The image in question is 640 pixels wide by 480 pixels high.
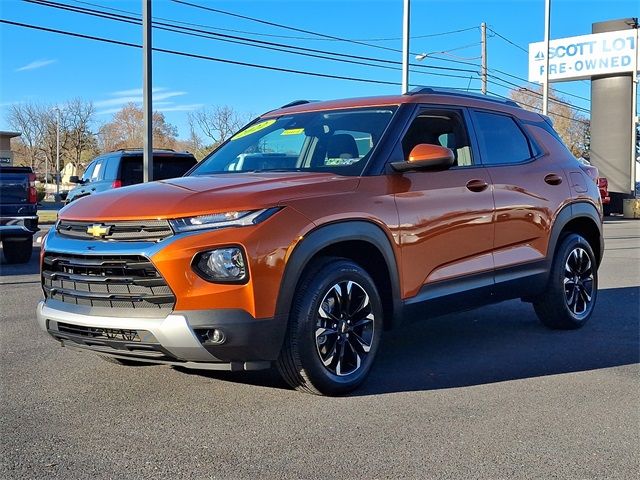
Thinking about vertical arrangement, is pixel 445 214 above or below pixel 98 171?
below

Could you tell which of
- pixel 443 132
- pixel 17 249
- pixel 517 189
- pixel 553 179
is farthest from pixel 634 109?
pixel 443 132

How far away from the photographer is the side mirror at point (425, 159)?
4.64 m

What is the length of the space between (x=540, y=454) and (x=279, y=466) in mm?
Answer: 1324

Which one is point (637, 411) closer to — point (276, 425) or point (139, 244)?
point (276, 425)

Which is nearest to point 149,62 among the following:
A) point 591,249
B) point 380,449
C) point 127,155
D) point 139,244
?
point 127,155

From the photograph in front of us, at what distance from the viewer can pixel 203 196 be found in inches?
159

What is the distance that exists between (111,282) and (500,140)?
3.53 meters

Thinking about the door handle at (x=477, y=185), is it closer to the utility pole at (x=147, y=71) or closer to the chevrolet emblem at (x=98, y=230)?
the chevrolet emblem at (x=98, y=230)

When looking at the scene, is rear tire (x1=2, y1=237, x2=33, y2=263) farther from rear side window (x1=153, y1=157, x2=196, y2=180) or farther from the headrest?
the headrest

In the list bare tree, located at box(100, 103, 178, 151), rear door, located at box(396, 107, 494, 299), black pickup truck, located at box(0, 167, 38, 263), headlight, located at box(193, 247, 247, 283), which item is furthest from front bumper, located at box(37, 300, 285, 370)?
bare tree, located at box(100, 103, 178, 151)

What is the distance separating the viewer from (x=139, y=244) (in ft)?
12.7

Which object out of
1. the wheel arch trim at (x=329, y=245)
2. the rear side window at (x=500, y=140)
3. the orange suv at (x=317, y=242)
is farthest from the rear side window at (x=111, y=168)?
the wheel arch trim at (x=329, y=245)

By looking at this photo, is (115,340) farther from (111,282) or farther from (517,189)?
(517,189)

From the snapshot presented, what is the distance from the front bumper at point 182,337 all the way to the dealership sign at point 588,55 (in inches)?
1354
